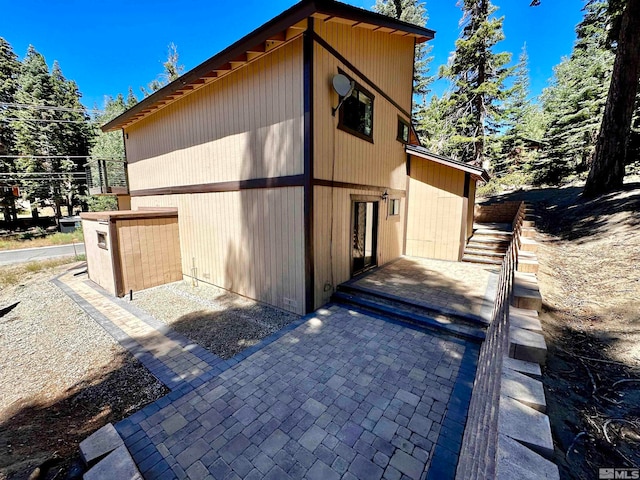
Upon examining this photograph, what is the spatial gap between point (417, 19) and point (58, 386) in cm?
2428

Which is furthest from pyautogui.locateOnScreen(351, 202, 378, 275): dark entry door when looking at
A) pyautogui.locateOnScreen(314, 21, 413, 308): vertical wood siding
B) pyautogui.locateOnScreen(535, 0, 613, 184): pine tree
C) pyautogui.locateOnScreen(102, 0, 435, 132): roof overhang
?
pyautogui.locateOnScreen(535, 0, 613, 184): pine tree

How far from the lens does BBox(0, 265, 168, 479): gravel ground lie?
273cm

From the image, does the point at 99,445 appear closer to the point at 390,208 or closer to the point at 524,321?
the point at 524,321

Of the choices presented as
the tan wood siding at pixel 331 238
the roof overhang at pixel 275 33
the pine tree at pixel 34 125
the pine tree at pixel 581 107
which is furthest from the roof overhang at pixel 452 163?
the pine tree at pixel 34 125

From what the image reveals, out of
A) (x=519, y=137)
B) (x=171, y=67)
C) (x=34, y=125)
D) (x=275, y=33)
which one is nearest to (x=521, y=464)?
(x=275, y=33)

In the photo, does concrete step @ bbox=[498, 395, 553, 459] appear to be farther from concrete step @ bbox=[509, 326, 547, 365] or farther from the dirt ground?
concrete step @ bbox=[509, 326, 547, 365]

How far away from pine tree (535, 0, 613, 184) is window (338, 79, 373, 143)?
16.8m

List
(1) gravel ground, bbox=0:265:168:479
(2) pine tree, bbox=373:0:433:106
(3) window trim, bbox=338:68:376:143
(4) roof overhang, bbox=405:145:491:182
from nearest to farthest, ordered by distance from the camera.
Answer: (1) gravel ground, bbox=0:265:168:479, (3) window trim, bbox=338:68:376:143, (4) roof overhang, bbox=405:145:491:182, (2) pine tree, bbox=373:0:433:106

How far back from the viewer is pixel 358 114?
6.31 m

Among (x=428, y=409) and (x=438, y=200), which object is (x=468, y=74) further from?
(x=428, y=409)

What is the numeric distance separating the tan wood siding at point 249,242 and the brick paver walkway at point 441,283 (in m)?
1.85

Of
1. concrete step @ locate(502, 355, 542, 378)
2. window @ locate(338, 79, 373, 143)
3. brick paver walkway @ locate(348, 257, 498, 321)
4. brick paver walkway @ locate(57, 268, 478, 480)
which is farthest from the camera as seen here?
window @ locate(338, 79, 373, 143)

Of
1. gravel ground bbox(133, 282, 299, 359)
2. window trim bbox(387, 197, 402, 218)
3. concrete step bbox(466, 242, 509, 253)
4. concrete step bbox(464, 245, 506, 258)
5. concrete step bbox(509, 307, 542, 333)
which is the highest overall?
window trim bbox(387, 197, 402, 218)

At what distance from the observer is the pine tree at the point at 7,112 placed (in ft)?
63.7
